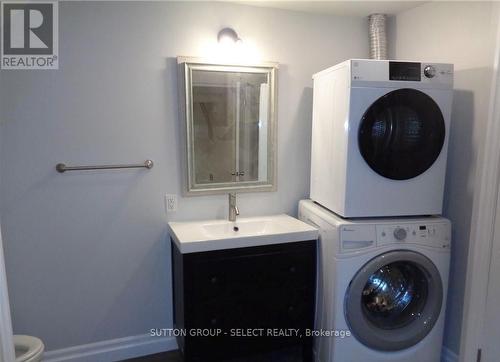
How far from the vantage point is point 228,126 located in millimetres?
2215

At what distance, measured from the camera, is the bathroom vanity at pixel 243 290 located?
1.83 metres

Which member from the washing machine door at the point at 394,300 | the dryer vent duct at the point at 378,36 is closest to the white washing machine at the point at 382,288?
the washing machine door at the point at 394,300

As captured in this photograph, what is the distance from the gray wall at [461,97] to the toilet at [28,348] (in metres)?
2.27

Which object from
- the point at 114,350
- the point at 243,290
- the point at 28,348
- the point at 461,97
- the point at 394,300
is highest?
the point at 461,97

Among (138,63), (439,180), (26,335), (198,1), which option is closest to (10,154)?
(138,63)

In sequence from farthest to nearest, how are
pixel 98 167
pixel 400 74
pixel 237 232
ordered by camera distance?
pixel 237 232, pixel 98 167, pixel 400 74

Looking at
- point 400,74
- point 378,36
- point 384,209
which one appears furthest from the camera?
point 378,36

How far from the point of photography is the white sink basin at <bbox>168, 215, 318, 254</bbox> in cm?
180

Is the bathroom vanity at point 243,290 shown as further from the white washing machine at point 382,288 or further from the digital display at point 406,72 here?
the digital display at point 406,72

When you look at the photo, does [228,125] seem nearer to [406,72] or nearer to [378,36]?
[406,72]

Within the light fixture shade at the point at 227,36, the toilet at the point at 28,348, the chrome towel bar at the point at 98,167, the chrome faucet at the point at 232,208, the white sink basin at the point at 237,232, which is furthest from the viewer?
the chrome faucet at the point at 232,208

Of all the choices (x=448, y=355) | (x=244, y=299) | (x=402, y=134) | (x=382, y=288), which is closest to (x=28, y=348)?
(x=244, y=299)

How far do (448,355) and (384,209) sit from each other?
1021 mm

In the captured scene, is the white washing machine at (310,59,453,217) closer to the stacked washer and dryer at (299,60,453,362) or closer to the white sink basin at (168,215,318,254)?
the stacked washer and dryer at (299,60,453,362)
